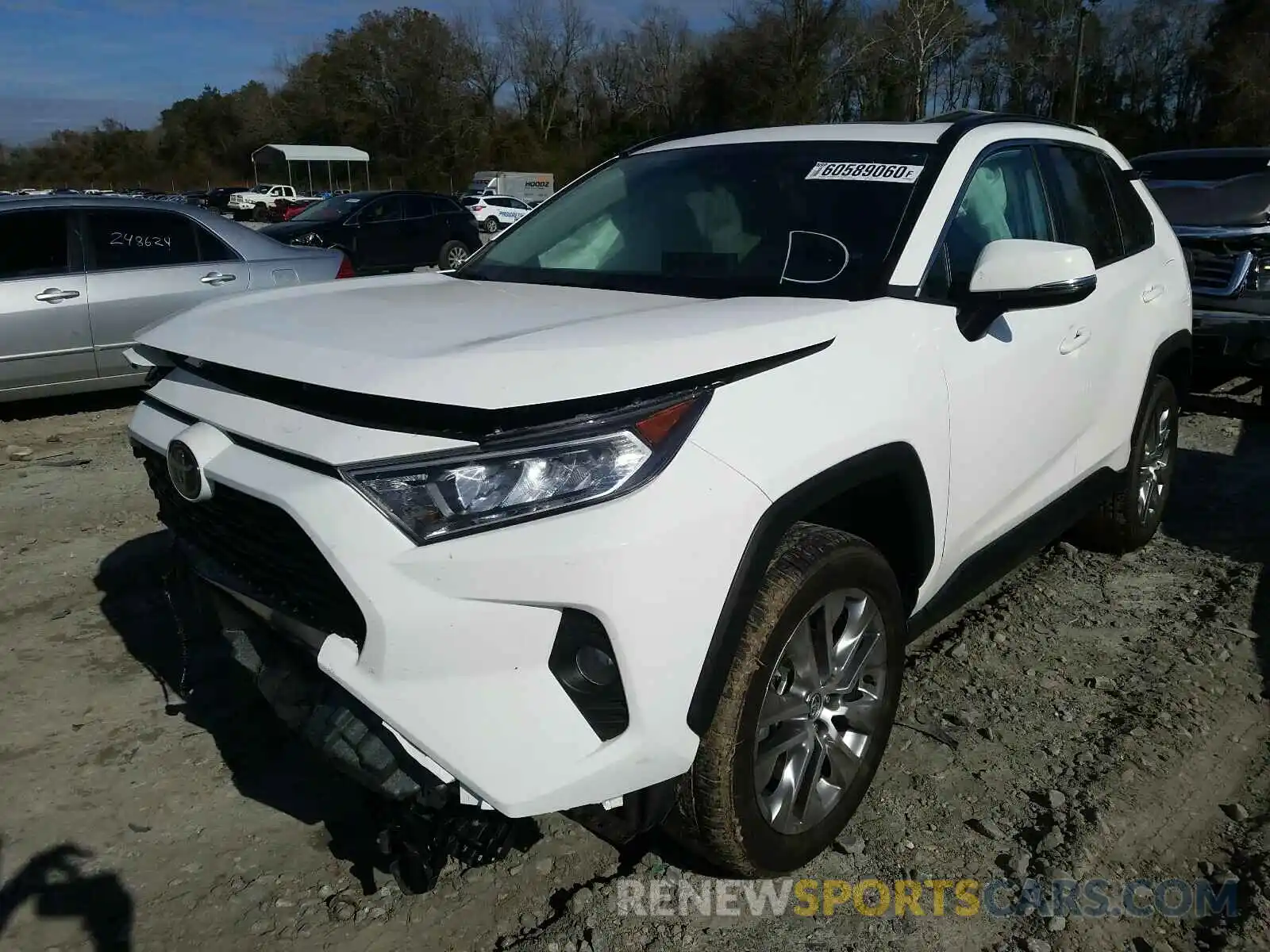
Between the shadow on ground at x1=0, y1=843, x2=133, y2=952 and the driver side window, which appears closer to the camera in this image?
the shadow on ground at x1=0, y1=843, x2=133, y2=952

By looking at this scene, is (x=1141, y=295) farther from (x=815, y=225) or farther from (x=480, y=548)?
(x=480, y=548)

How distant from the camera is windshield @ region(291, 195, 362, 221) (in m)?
17.2

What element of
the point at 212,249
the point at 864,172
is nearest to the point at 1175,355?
the point at 864,172

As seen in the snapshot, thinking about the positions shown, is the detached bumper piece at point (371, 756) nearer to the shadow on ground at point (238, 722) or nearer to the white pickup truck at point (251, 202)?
the shadow on ground at point (238, 722)

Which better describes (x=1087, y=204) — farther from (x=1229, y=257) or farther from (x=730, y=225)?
(x=1229, y=257)

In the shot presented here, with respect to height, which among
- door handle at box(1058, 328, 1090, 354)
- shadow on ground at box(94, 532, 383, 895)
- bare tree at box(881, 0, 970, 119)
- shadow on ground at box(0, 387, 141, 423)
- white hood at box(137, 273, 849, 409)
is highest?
bare tree at box(881, 0, 970, 119)

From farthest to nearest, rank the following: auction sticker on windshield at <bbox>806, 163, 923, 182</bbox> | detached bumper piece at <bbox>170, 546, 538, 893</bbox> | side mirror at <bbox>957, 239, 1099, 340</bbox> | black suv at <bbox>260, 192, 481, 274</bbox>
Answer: black suv at <bbox>260, 192, 481, 274</bbox> < auction sticker on windshield at <bbox>806, 163, 923, 182</bbox> < side mirror at <bbox>957, 239, 1099, 340</bbox> < detached bumper piece at <bbox>170, 546, 538, 893</bbox>

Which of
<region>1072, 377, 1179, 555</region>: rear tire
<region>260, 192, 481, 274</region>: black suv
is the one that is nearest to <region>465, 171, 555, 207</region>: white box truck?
<region>260, 192, 481, 274</region>: black suv

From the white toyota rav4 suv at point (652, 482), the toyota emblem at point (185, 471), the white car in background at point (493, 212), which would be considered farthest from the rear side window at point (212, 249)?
the white car in background at point (493, 212)

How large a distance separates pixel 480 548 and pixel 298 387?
58 cm

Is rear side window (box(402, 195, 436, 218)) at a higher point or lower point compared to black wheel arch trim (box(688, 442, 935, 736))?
higher

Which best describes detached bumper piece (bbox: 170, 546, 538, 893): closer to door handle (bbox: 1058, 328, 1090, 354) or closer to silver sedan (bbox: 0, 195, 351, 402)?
door handle (bbox: 1058, 328, 1090, 354)

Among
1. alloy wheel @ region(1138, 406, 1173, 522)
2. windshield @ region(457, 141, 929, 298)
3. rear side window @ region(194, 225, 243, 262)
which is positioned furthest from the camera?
rear side window @ region(194, 225, 243, 262)

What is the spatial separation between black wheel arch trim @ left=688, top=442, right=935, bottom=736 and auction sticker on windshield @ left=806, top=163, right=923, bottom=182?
97 centimetres
